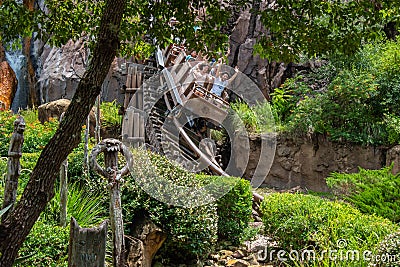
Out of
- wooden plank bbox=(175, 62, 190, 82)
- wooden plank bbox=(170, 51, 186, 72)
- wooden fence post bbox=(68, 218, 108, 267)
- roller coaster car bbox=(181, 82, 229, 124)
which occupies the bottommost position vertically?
wooden fence post bbox=(68, 218, 108, 267)

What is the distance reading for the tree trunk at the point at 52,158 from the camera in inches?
90.1

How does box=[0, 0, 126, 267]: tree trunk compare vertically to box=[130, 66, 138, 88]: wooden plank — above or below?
below

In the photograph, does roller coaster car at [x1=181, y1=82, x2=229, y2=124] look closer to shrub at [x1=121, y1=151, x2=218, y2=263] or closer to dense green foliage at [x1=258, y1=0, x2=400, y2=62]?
shrub at [x1=121, y1=151, x2=218, y2=263]

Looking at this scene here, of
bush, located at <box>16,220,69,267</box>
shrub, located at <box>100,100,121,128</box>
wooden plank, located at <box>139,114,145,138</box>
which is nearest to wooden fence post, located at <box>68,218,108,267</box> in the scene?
bush, located at <box>16,220,69,267</box>

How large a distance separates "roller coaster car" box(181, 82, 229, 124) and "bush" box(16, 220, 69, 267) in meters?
4.69

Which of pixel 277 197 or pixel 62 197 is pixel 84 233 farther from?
pixel 277 197

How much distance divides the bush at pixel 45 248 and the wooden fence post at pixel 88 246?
2.45 m

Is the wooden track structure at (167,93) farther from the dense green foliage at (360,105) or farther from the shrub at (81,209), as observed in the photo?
the dense green foliage at (360,105)

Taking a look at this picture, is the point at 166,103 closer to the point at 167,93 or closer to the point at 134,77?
the point at 167,93

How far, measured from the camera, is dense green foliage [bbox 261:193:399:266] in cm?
448

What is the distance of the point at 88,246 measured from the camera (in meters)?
2.03

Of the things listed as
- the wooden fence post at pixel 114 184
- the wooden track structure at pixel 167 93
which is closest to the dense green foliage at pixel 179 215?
the wooden fence post at pixel 114 184

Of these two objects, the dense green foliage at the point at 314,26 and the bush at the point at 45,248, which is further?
the bush at the point at 45,248

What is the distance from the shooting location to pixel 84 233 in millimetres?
2020
